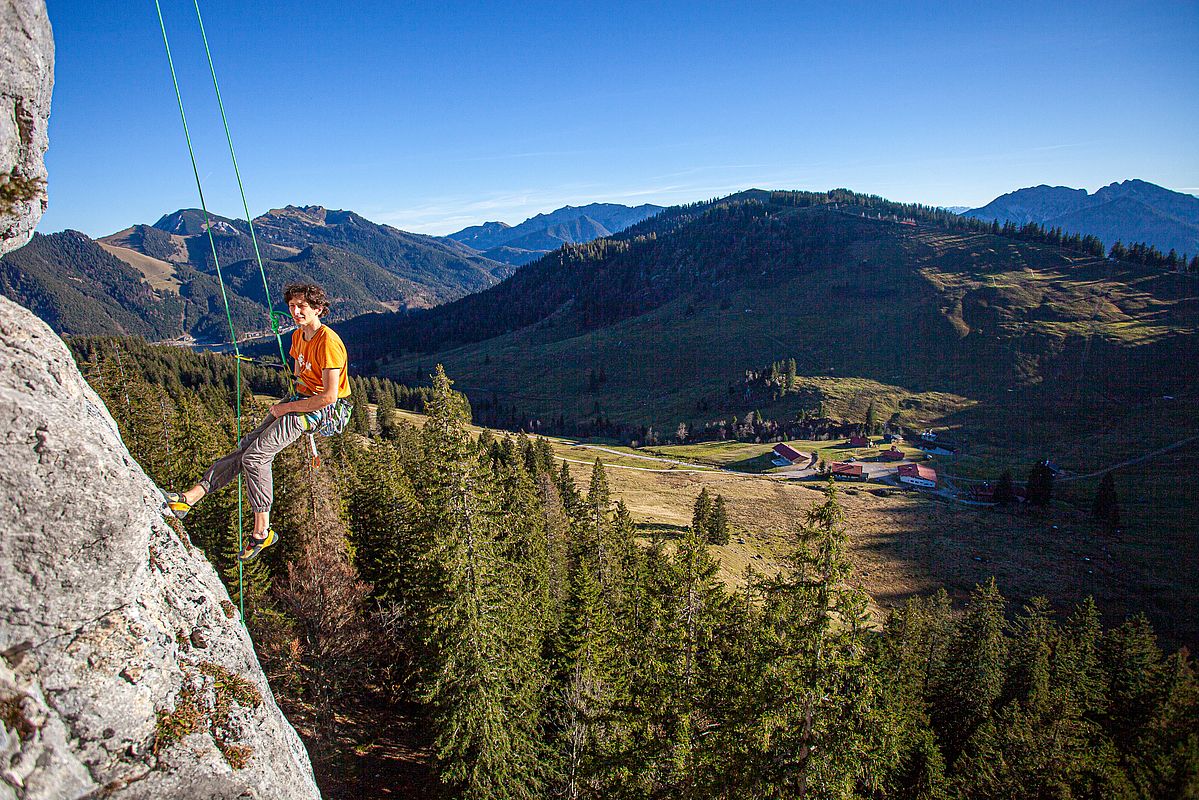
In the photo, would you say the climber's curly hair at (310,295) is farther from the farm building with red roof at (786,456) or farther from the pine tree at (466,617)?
the farm building with red roof at (786,456)

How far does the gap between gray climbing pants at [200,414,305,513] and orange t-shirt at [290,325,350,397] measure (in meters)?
0.66

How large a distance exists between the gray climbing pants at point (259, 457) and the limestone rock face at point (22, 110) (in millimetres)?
3708

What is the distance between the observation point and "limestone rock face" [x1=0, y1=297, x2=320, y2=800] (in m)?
5.18

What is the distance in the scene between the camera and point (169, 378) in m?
109

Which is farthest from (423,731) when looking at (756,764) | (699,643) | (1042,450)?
(1042,450)

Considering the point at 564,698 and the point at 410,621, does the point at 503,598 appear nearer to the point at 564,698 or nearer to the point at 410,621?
the point at 564,698

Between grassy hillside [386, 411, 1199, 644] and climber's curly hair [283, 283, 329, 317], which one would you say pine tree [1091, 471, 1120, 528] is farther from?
climber's curly hair [283, 283, 329, 317]

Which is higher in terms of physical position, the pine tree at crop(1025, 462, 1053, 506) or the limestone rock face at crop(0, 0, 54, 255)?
the limestone rock face at crop(0, 0, 54, 255)

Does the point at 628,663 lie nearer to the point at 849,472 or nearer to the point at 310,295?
the point at 310,295

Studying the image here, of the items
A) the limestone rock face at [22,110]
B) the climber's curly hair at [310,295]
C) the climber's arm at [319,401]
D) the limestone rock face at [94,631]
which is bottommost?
the limestone rock face at [94,631]

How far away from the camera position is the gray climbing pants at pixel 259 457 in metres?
8.91

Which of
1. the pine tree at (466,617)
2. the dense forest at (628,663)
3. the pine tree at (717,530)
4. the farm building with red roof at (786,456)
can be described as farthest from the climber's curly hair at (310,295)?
the farm building with red roof at (786,456)

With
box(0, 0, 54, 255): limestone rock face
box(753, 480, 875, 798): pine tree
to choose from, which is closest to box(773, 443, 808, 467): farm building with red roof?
box(753, 480, 875, 798): pine tree

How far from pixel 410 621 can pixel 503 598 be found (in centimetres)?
944
